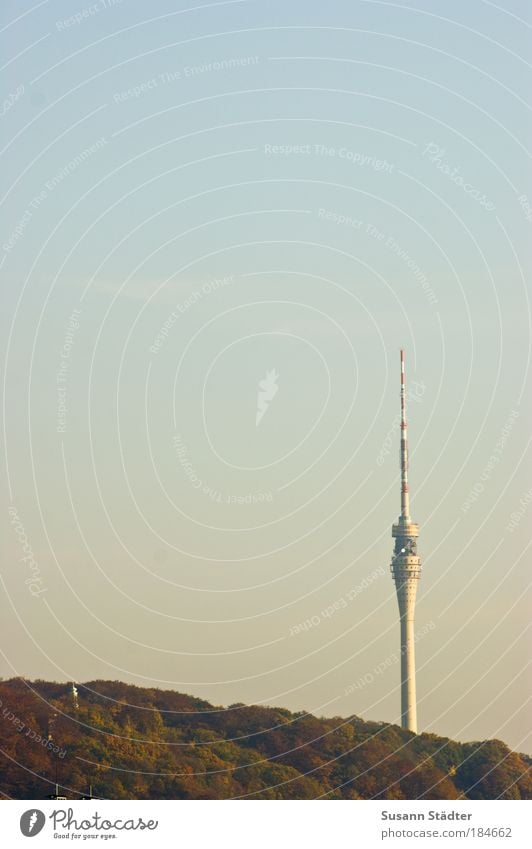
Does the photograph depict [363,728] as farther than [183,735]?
Yes

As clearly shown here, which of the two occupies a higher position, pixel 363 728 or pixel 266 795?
pixel 363 728
